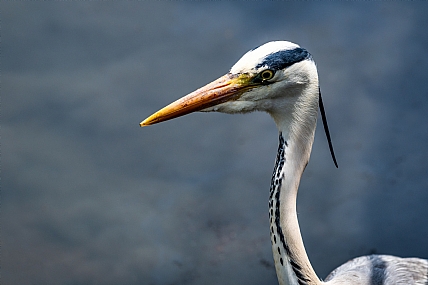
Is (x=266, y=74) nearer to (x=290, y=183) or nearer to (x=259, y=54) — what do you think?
(x=259, y=54)

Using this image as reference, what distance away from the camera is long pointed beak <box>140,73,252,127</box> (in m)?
1.57

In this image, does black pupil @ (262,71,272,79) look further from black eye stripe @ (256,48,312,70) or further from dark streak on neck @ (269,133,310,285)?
dark streak on neck @ (269,133,310,285)

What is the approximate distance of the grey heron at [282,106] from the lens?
155 centimetres

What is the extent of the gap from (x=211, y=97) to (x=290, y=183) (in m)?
0.34

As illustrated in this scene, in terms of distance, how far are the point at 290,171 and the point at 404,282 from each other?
818 mm

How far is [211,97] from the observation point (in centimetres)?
158

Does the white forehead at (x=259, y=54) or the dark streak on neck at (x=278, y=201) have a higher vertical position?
the white forehead at (x=259, y=54)

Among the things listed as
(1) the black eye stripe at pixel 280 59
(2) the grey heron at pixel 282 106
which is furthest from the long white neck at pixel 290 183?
(1) the black eye stripe at pixel 280 59

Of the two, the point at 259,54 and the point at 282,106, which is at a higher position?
the point at 259,54

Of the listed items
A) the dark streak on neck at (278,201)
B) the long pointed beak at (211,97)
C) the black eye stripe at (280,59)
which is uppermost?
the black eye stripe at (280,59)

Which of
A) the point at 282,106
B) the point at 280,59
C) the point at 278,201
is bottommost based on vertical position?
the point at 278,201

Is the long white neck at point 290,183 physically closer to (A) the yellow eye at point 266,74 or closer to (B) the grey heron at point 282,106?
(B) the grey heron at point 282,106

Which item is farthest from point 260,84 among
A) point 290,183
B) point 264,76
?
point 290,183

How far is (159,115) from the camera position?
5.21 feet
